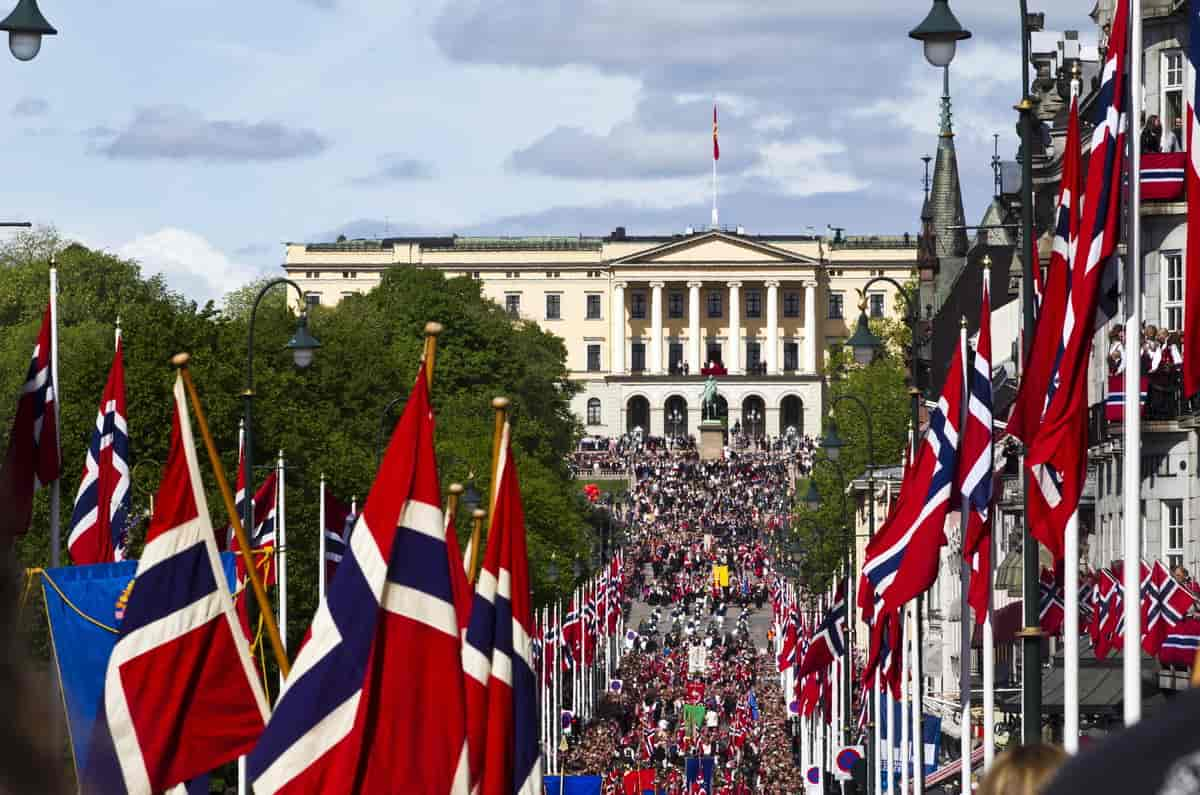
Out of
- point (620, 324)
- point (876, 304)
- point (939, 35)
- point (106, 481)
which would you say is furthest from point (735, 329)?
point (939, 35)

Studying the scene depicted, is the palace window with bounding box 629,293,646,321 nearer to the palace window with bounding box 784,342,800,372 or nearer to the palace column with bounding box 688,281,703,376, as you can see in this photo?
the palace column with bounding box 688,281,703,376

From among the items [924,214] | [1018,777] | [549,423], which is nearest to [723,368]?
[549,423]

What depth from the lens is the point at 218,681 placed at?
12.9 m

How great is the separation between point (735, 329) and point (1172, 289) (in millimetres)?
164300

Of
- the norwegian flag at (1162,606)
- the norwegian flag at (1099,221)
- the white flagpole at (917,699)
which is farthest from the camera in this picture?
the norwegian flag at (1162,606)

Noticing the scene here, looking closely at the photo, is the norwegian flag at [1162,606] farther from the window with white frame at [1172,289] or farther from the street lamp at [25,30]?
the street lamp at [25,30]

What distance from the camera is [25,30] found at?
1909 cm

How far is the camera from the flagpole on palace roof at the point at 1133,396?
1337cm

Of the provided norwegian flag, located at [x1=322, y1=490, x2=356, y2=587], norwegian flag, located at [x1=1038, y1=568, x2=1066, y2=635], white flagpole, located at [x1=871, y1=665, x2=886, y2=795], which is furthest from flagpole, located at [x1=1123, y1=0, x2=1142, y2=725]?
white flagpole, located at [x1=871, y1=665, x2=886, y2=795]

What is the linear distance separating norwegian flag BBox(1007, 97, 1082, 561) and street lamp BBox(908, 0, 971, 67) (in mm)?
1210

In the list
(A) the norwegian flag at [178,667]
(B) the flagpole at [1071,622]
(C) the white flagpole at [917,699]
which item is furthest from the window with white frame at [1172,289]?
(A) the norwegian flag at [178,667]

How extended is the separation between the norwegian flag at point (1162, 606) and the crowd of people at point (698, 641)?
18.7 meters

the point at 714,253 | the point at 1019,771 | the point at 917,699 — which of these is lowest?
the point at 917,699

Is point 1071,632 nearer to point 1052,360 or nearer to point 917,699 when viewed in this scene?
point 1052,360
